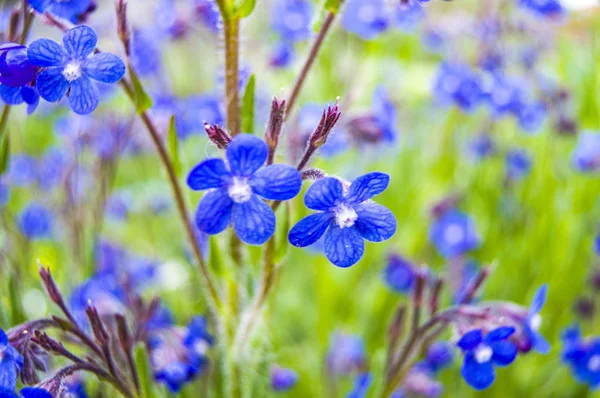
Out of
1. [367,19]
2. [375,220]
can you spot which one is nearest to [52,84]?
[375,220]

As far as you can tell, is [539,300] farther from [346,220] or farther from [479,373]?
[346,220]

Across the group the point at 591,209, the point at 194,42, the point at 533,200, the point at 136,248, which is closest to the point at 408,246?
the point at 533,200

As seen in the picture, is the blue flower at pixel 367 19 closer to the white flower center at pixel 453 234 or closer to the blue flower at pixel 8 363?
the white flower center at pixel 453 234

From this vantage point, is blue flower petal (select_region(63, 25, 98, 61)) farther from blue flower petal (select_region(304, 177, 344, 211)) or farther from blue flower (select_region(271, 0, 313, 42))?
blue flower (select_region(271, 0, 313, 42))

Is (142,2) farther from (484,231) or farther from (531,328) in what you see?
(531,328)

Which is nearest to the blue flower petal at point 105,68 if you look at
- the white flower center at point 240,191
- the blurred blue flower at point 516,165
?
the white flower center at point 240,191

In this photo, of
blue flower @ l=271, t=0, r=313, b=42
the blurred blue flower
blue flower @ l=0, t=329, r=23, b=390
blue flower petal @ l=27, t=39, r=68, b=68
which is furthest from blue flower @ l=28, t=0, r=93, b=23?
the blurred blue flower
